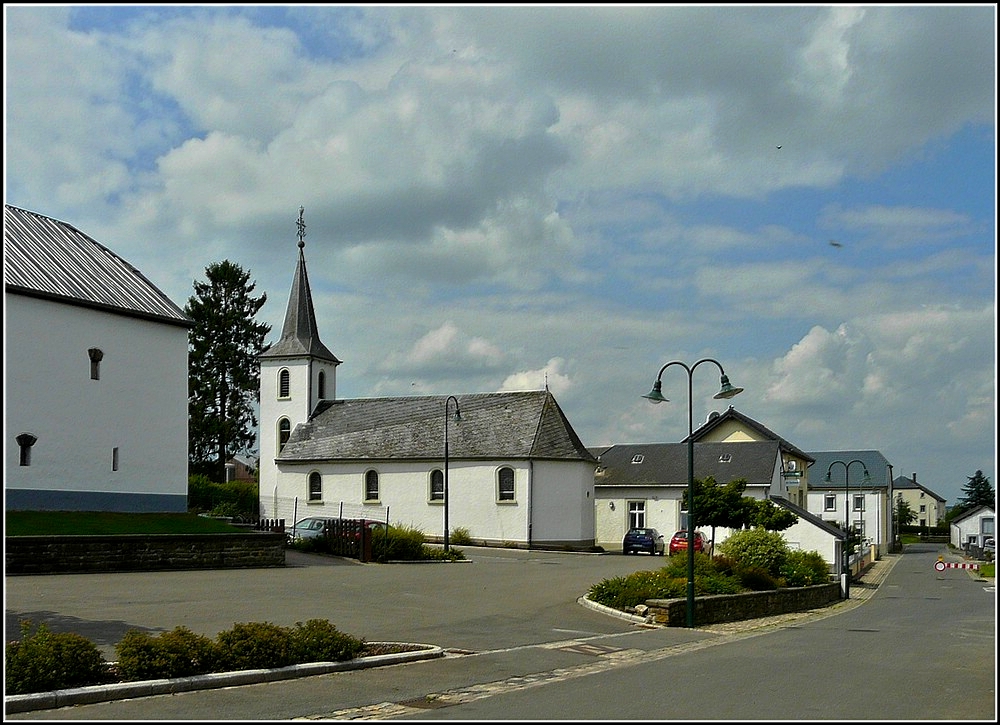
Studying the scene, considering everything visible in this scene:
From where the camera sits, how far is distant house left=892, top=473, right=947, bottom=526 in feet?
243

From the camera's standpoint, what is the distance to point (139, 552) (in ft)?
81.6

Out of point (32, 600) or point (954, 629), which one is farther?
point (954, 629)

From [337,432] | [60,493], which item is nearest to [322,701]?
[60,493]

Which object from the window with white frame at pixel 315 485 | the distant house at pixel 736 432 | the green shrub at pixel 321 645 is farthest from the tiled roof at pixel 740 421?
the green shrub at pixel 321 645

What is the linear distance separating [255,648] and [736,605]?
46.5ft

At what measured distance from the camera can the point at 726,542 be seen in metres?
30.8

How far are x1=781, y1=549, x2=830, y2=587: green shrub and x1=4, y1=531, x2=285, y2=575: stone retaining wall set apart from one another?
15.3m

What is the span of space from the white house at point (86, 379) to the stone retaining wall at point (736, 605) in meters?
21.9

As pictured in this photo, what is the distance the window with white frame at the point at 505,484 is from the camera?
54.6 m

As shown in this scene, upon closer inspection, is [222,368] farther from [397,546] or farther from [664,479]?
[397,546]

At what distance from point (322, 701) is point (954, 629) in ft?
55.5

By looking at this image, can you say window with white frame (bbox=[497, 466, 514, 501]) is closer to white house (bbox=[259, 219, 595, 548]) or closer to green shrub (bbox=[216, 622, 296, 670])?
white house (bbox=[259, 219, 595, 548])

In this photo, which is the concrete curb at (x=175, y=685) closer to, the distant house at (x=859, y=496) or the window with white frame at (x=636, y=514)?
the window with white frame at (x=636, y=514)

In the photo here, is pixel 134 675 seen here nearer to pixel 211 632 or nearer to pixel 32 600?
pixel 211 632
